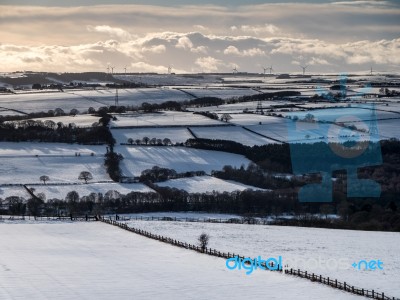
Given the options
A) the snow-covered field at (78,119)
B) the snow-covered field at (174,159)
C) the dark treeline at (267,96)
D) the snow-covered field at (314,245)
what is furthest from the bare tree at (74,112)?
the snow-covered field at (314,245)

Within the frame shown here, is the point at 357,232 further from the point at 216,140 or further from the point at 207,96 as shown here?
the point at 207,96

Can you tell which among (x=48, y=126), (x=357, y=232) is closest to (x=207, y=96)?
(x=48, y=126)

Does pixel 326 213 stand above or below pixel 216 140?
below

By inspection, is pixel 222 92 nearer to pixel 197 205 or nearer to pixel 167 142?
pixel 167 142

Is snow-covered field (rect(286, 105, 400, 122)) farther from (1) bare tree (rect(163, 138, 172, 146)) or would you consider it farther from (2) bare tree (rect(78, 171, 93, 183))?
(2) bare tree (rect(78, 171, 93, 183))

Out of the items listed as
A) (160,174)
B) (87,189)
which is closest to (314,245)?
(87,189)

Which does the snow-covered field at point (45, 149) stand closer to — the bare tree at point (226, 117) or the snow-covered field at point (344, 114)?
the bare tree at point (226, 117)
